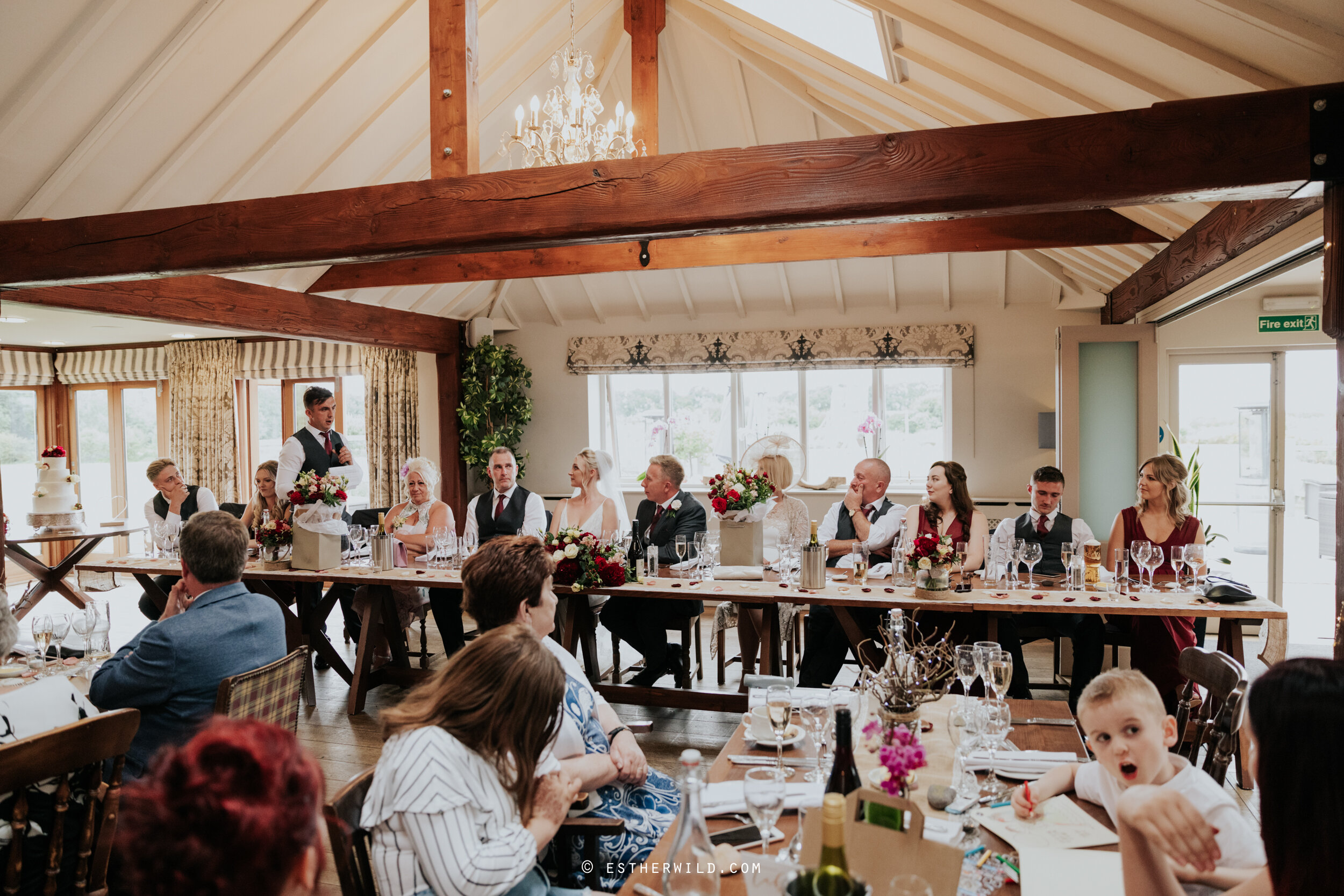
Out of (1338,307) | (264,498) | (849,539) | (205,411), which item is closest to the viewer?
(1338,307)

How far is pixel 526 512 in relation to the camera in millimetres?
5492

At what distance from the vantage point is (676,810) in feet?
7.20

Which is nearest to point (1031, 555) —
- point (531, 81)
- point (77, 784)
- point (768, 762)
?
point (768, 762)

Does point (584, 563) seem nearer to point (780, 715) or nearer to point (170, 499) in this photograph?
point (780, 715)

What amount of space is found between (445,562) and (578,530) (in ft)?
3.60

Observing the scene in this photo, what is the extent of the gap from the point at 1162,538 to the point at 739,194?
9.73 ft

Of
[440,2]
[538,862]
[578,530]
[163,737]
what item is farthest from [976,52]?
[163,737]

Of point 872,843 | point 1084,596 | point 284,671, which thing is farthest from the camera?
point 1084,596

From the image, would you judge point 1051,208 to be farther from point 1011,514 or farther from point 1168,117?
point 1011,514

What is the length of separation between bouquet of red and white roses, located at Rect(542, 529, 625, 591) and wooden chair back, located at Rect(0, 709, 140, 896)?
7.39 ft

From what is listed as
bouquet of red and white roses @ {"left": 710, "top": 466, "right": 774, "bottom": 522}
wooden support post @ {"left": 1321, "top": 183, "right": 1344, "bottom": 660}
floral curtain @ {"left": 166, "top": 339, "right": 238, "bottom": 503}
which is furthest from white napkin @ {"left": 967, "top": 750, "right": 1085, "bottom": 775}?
floral curtain @ {"left": 166, "top": 339, "right": 238, "bottom": 503}

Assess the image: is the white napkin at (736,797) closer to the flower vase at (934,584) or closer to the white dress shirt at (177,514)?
the flower vase at (934,584)

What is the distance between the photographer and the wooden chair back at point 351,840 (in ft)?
4.91

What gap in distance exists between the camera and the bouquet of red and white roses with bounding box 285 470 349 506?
15.3 feet
